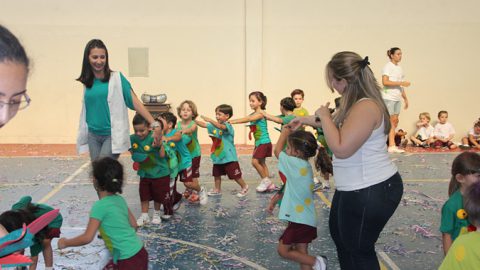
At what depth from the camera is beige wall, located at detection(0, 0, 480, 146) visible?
11.7 metres

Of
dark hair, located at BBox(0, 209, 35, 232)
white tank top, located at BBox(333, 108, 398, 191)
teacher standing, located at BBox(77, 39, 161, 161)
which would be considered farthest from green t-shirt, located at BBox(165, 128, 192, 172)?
white tank top, located at BBox(333, 108, 398, 191)

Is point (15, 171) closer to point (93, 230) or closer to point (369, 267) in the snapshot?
point (93, 230)

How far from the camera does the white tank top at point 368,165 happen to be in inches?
113

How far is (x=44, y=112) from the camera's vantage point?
470 inches

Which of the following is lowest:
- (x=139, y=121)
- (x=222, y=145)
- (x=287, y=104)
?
(x=222, y=145)

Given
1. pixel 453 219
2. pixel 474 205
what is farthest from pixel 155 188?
pixel 474 205

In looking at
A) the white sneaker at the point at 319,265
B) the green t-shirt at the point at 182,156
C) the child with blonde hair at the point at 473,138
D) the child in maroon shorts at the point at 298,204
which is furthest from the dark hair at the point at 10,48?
the child with blonde hair at the point at 473,138

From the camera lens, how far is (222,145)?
22.3 ft

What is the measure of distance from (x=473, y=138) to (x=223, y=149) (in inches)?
279

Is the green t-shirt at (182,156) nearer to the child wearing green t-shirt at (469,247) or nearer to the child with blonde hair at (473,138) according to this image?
the child wearing green t-shirt at (469,247)

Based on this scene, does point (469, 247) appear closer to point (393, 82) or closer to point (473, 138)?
point (393, 82)

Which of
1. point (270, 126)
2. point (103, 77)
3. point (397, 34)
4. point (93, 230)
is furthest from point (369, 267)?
point (397, 34)

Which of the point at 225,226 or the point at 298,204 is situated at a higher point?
the point at 298,204

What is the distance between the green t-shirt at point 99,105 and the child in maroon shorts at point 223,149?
2005mm
